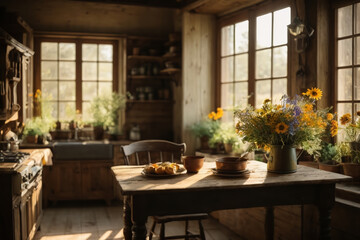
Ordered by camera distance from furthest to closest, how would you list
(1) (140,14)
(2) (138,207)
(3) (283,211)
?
(1) (140,14) < (3) (283,211) < (2) (138,207)

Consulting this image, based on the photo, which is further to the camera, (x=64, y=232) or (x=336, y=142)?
(x=64, y=232)

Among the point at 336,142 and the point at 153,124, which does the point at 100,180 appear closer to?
the point at 153,124

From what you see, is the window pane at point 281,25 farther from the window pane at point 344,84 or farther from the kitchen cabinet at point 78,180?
the kitchen cabinet at point 78,180

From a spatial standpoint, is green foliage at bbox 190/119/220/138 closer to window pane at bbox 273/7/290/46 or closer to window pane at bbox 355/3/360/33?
window pane at bbox 273/7/290/46

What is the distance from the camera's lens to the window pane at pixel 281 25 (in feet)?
14.5

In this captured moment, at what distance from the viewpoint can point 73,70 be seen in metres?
6.17

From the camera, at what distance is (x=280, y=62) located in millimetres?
4508

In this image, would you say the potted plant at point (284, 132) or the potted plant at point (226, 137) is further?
the potted plant at point (226, 137)

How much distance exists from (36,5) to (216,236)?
416 centimetres

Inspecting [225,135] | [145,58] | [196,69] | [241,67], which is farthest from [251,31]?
[145,58]

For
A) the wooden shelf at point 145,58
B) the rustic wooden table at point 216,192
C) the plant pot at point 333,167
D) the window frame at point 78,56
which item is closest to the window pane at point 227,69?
the wooden shelf at point 145,58

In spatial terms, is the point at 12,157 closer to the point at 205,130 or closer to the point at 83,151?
the point at 83,151

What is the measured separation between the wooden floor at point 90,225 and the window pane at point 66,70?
1881mm

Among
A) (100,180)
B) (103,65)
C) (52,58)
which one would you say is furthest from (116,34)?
(100,180)
